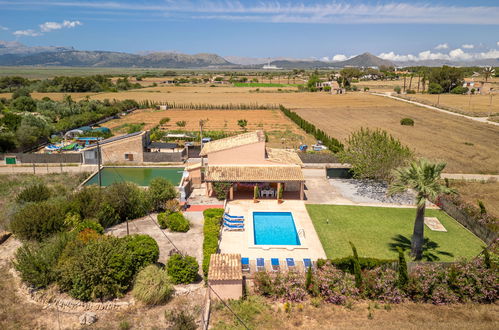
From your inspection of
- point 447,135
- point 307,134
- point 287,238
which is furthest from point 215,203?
point 447,135

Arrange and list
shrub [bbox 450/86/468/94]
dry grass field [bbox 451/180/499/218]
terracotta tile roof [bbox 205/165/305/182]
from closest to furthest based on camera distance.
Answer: dry grass field [bbox 451/180/499/218], terracotta tile roof [bbox 205/165/305/182], shrub [bbox 450/86/468/94]

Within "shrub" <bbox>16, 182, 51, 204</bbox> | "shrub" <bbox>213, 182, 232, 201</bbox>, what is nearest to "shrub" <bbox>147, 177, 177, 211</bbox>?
"shrub" <bbox>213, 182, 232, 201</bbox>

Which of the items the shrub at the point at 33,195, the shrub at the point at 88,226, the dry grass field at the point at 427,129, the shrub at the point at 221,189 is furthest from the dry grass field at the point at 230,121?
the shrub at the point at 88,226

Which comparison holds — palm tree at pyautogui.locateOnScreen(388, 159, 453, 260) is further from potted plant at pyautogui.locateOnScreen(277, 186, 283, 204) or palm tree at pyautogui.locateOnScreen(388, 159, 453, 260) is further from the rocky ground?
potted plant at pyautogui.locateOnScreen(277, 186, 283, 204)

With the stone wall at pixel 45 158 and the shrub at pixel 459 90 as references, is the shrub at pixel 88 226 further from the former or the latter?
the shrub at pixel 459 90

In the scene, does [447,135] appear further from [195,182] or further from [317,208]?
[195,182]

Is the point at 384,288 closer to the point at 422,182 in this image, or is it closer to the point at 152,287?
the point at 422,182

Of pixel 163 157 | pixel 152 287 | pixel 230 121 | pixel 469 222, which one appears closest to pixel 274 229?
pixel 152 287
